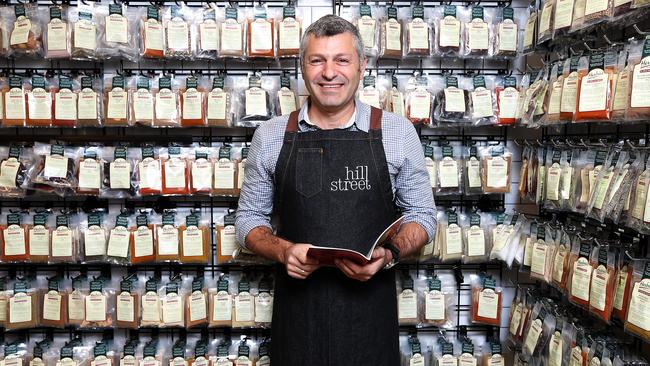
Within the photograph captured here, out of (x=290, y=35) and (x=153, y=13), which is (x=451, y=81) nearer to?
(x=290, y=35)

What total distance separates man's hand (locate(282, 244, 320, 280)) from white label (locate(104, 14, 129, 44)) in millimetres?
1369

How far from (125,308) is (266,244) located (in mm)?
1043

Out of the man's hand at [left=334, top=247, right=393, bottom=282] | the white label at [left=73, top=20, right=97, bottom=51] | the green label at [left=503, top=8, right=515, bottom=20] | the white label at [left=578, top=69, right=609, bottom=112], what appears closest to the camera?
the man's hand at [left=334, top=247, right=393, bottom=282]

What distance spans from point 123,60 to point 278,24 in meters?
0.81

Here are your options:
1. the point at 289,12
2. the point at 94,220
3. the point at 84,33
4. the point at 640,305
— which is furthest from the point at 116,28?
the point at 640,305

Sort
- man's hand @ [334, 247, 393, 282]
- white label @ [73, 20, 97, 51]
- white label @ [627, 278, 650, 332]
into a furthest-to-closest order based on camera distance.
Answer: white label @ [73, 20, 97, 51], man's hand @ [334, 247, 393, 282], white label @ [627, 278, 650, 332]

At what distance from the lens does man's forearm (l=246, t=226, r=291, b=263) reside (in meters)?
1.71

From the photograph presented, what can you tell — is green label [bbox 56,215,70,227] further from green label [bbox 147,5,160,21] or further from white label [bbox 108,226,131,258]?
green label [bbox 147,5,160,21]

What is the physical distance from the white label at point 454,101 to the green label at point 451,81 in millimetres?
39

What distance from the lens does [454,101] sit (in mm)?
2373

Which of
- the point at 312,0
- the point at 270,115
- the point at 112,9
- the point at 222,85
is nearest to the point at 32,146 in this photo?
the point at 112,9

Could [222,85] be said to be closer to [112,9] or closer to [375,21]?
[112,9]

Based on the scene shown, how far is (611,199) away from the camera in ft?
5.36

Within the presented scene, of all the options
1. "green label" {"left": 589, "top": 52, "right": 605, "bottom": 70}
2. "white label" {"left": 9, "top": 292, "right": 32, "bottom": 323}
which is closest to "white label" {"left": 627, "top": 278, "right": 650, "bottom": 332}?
"green label" {"left": 589, "top": 52, "right": 605, "bottom": 70}
